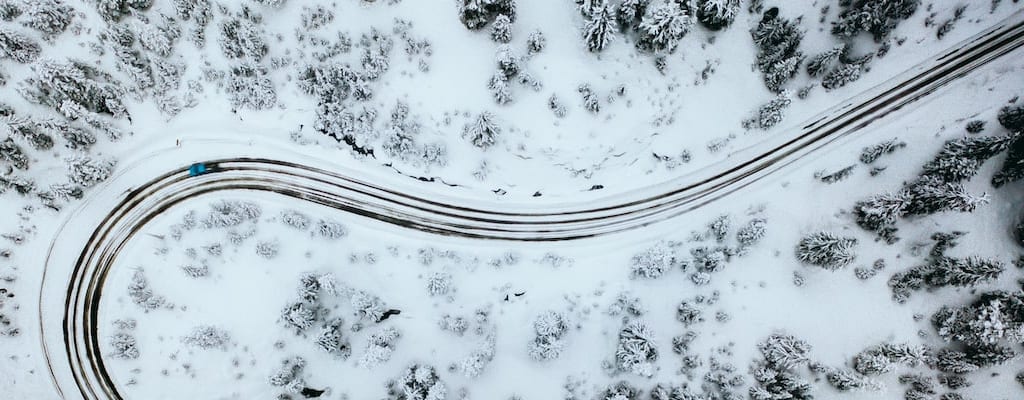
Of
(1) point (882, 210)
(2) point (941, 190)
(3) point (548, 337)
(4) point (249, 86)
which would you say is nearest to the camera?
(2) point (941, 190)

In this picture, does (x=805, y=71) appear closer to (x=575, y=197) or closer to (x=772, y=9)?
(x=772, y=9)

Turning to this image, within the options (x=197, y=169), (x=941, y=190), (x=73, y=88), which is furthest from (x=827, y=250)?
(x=73, y=88)

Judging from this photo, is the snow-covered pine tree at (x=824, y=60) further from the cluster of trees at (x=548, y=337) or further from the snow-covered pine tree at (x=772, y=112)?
the cluster of trees at (x=548, y=337)

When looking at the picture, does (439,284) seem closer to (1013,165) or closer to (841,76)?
(841,76)

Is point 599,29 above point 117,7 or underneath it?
underneath

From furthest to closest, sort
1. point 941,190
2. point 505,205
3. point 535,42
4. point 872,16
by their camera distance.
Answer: point 505,205, point 872,16, point 535,42, point 941,190

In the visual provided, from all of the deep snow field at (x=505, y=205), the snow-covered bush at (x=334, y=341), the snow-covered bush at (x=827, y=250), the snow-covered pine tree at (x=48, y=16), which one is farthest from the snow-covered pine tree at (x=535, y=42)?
the snow-covered pine tree at (x=48, y=16)

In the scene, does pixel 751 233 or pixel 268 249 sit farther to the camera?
pixel 751 233
